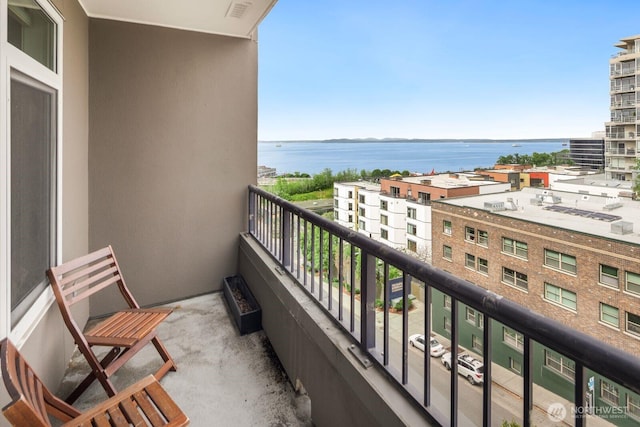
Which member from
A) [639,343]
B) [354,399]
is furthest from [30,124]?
[639,343]

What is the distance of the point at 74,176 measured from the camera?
9.41 feet

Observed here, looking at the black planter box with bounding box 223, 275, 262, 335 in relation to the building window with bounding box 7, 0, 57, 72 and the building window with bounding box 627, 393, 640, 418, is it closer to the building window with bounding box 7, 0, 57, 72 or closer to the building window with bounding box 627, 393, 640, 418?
the building window with bounding box 7, 0, 57, 72

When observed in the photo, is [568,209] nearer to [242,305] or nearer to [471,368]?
[471,368]

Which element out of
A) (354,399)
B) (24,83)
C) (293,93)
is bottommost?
(354,399)

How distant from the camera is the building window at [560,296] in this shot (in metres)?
1.22

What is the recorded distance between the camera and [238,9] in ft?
10.2

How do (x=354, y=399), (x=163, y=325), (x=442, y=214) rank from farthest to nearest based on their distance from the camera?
(x=163, y=325) → (x=442, y=214) → (x=354, y=399)

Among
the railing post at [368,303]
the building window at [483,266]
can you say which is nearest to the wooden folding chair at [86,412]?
the railing post at [368,303]

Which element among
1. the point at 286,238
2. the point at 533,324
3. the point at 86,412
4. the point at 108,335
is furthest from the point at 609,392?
the point at 108,335

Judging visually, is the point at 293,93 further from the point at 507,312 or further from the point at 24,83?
the point at 507,312

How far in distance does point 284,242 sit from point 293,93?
23.9ft

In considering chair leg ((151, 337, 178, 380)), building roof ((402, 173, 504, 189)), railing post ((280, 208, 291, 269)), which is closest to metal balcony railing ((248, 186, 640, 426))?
railing post ((280, 208, 291, 269))

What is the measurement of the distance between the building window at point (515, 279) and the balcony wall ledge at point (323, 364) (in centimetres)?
57

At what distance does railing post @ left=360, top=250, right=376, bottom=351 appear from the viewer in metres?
1.63
